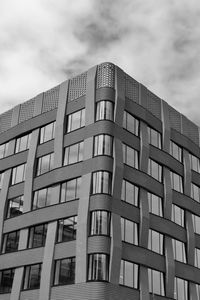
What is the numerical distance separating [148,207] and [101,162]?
24.1ft

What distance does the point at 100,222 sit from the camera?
142 feet

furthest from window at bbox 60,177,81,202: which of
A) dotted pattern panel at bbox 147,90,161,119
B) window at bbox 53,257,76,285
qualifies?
dotted pattern panel at bbox 147,90,161,119

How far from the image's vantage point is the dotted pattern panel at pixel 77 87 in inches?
1987

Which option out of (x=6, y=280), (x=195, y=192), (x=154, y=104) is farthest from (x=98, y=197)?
(x=195, y=192)

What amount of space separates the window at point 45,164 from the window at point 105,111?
6839mm

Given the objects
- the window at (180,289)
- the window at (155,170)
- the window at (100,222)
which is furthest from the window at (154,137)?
the window at (180,289)

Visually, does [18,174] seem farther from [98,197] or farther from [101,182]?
[98,197]

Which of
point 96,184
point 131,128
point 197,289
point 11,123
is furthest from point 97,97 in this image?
point 197,289

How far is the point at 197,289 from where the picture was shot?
5209 centimetres

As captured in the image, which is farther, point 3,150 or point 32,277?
point 3,150

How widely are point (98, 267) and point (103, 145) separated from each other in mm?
11478

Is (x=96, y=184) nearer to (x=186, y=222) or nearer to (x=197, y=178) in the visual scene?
Result: (x=186, y=222)

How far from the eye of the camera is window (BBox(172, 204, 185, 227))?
172 feet

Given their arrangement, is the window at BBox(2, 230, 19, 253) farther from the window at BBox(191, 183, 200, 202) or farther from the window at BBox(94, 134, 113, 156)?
the window at BBox(191, 183, 200, 202)
